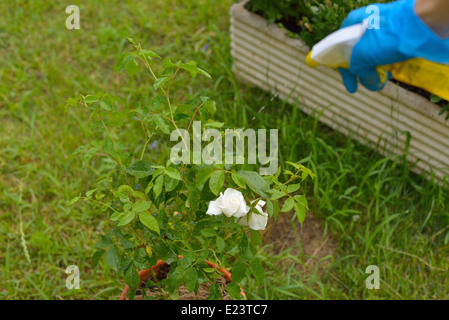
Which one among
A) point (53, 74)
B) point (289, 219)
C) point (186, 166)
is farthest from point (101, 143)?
point (53, 74)

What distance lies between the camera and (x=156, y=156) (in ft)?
7.12

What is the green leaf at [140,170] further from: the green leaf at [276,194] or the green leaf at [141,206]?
the green leaf at [276,194]

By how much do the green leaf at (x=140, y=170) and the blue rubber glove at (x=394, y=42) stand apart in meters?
0.93

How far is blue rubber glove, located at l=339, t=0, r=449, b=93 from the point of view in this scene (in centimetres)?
155

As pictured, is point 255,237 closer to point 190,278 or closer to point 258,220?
point 258,220

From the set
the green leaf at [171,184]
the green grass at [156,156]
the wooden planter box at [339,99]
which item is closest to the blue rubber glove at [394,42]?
the wooden planter box at [339,99]

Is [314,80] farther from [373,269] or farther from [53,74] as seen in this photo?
[53,74]

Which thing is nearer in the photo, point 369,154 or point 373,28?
point 373,28

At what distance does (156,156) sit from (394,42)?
1.12 meters

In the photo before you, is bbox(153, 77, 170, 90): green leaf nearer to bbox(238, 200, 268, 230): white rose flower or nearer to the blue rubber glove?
bbox(238, 200, 268, 230): white rose flower

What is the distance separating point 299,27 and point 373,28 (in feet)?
1.78

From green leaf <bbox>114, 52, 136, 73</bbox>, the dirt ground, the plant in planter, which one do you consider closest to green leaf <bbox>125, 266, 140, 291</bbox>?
the plant in planter

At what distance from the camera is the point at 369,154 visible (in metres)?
2.11
